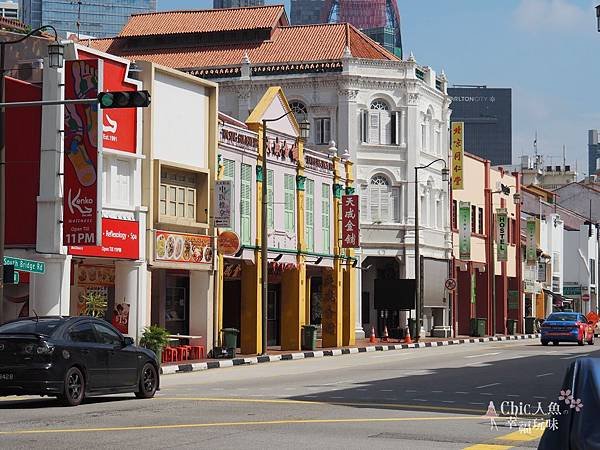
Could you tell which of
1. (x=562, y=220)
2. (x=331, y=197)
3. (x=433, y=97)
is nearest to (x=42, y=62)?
(x=331, y=197)

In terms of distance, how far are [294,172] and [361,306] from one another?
18056mm

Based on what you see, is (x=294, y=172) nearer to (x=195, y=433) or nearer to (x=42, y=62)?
(x=42, y=62)

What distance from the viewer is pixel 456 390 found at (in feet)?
78.5

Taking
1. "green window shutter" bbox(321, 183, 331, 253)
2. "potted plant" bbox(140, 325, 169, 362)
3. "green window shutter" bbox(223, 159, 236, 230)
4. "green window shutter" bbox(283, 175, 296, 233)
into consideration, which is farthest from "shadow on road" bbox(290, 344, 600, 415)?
"green window shutter" bbox(321, 183, 331, 253)

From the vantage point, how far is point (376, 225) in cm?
6341

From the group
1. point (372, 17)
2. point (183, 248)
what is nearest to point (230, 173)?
point (183, 248)

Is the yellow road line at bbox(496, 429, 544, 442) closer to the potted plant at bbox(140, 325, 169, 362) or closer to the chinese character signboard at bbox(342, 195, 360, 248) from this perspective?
the potted plant at bbox(140, 325, 169, 362)

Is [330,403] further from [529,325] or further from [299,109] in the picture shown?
[529,325]

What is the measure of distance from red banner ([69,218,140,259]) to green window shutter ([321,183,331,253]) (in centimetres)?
1491

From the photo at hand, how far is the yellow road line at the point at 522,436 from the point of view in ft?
48.8

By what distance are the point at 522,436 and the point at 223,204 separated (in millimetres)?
24005

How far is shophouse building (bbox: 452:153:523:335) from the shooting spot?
71312 mm

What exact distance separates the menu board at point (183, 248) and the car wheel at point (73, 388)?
15.8 metres

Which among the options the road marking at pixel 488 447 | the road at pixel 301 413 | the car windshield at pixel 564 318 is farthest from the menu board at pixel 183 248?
the road marking at pixel 488 447
